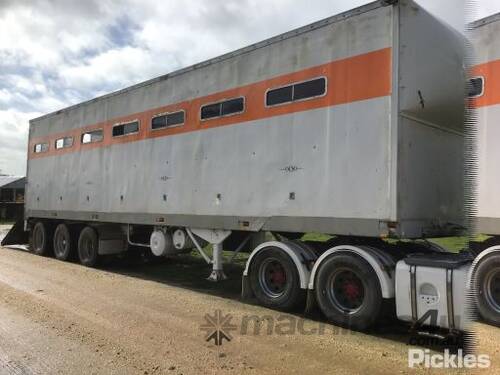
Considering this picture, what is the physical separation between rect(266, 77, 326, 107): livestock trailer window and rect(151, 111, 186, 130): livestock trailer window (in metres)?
2.31

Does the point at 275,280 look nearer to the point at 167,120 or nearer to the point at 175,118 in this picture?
the point at 175,118

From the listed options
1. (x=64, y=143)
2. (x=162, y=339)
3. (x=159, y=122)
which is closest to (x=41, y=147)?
(x=64, y=143)

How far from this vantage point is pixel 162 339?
546 cm

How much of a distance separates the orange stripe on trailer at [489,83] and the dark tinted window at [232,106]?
135 inches

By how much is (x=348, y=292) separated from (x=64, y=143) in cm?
965

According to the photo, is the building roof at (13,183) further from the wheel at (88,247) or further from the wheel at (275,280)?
the wheel at (275,280)

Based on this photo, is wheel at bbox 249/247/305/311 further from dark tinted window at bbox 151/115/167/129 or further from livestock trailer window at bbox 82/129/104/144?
livestock trailer window at bbox 82/129/104/144

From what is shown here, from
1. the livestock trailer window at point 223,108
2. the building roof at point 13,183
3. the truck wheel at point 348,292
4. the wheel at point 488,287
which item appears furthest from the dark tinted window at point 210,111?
the building roof at point 13,183

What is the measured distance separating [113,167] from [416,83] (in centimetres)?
714

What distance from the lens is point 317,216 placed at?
6.59 meters

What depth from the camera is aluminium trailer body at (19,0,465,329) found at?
19.4 feet

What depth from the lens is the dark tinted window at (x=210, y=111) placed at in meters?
8.19

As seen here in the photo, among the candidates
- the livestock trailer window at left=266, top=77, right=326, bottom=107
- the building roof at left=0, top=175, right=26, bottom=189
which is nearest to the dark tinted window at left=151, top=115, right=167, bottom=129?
the livestock trailer window at left=266, top=77, right=326, bottom=107

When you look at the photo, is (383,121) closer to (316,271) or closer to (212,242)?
(316,271)
